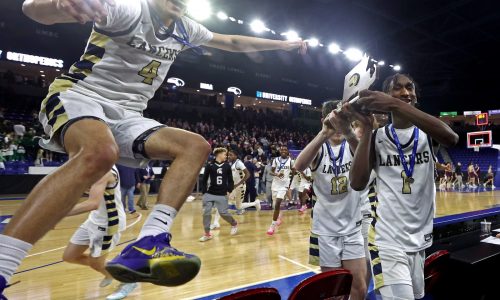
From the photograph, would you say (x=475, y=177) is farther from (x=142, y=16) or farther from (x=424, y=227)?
(x=142, y=16)

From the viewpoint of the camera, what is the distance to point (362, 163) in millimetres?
2121

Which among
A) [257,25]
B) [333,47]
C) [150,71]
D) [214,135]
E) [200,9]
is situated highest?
[333,47]

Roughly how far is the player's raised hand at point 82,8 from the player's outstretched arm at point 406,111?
1.29 meters

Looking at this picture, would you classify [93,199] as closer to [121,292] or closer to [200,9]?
[121,292]

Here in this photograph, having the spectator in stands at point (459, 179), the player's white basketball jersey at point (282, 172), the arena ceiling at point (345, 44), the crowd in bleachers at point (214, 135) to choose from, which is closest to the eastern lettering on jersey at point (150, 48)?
the player's white basketball jersey at point (282, 172)

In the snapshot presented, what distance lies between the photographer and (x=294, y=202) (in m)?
11.9

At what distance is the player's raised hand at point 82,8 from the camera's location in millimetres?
1260

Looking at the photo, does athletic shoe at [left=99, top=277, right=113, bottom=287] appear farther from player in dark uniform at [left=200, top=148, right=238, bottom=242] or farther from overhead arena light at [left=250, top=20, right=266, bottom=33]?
overhead arena light at [left=250, top=20, right=266, bottom=33]

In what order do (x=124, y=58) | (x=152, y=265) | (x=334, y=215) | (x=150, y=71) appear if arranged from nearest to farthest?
(x=152, y=265) → (x=124, y=58) → (x=150, y=71) → (x=334, y=215)

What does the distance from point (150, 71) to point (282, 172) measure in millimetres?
7289

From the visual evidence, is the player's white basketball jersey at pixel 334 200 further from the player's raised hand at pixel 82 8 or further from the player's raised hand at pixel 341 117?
the player's raised hand at pixel 82 8

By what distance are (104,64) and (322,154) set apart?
79.4 inches

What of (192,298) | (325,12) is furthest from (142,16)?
(325,12)

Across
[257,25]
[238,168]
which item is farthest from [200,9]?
[238,168]
